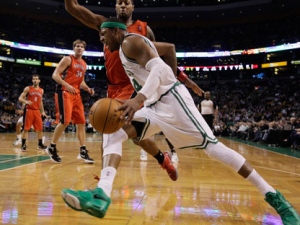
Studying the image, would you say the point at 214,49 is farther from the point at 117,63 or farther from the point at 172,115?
the point at 172,115

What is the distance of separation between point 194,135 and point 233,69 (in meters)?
33.0

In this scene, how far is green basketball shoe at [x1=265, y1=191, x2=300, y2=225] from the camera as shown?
2.18 metres

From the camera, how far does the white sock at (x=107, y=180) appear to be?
2100 millimetres

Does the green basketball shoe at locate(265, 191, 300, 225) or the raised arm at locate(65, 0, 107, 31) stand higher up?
the raised arm at locate(65, 0, 107, 31)

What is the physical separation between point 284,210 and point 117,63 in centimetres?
210

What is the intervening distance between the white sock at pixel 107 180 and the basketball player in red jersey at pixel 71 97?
3383 mm

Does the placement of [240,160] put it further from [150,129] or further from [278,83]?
[278,83]

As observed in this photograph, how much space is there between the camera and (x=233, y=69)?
34219 mm

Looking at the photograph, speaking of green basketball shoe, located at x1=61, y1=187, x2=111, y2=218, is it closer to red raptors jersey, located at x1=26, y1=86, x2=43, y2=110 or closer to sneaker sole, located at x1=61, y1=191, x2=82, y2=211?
sneaker sole, located at x1=61, y1=191, x2=82, y2=211

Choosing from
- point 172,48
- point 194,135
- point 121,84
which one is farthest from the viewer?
point 121,84

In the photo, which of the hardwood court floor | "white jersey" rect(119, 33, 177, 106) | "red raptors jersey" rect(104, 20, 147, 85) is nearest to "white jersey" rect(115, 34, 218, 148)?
"white jersey" rect(119, 33, 177, 106)

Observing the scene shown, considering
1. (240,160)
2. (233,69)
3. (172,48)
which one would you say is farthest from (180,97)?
(233,69)

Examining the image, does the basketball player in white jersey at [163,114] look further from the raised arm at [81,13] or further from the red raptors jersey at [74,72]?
the red raptors jersey at [74,72]

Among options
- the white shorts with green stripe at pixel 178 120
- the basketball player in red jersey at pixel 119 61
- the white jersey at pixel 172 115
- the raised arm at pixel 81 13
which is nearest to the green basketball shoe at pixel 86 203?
the white jersey at pixel 172 115
